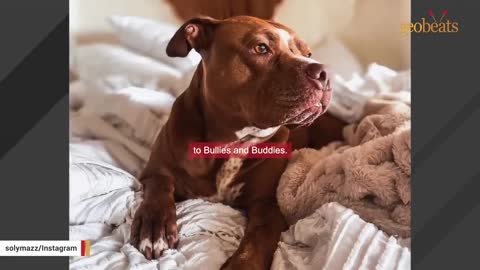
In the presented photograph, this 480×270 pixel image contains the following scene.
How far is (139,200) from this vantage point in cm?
97

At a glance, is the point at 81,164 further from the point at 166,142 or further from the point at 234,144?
the point at 234,144

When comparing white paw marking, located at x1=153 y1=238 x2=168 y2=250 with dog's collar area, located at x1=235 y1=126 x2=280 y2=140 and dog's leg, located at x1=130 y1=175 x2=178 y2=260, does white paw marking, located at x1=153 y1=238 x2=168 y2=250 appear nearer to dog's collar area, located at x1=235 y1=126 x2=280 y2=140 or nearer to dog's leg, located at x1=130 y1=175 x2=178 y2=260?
dog's leg, located at x1=130 y1=175 x2=178 y2=260

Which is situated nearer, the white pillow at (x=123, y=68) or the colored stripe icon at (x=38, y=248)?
the colored stripe icon at (x=38, y=248)

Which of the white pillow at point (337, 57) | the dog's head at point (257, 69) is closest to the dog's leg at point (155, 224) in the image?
the dog's head at point (257, 69)

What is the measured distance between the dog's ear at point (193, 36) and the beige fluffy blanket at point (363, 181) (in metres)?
Result: 0.30

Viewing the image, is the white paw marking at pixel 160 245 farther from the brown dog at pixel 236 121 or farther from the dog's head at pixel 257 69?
the dog's head at pixel 257 69

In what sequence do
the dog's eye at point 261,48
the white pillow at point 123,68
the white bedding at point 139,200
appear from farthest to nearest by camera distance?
1. the white pillow at point 123,68
2. the dog's eye at point 261,48
3. the white bedding at point 139,200

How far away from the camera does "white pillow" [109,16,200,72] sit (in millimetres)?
1075

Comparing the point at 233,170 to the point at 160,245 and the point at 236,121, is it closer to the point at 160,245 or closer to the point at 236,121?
the point at 236,121

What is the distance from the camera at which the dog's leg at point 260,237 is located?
84 cm

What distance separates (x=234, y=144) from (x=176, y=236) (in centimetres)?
24
